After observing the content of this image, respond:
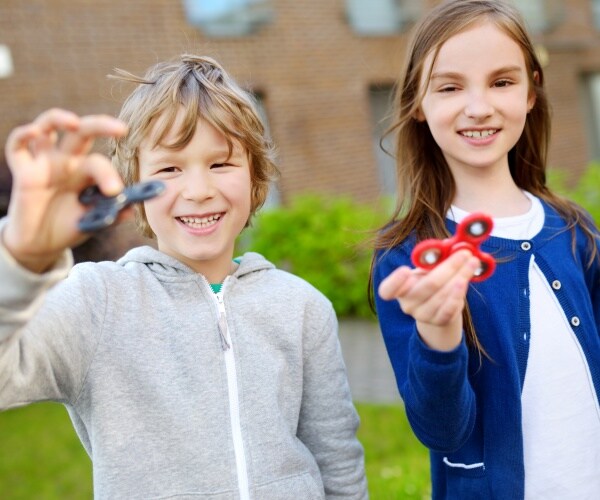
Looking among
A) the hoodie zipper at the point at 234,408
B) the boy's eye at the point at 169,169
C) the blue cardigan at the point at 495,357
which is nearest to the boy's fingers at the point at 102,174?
the boy's eye at the point at 169,169

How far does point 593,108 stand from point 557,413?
12.3m

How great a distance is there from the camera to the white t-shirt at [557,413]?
6.54 feet

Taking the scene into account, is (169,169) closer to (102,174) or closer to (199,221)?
(199,221)

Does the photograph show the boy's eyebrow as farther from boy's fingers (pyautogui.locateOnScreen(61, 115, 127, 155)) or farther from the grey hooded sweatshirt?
boy's fingers (pyautogui.locateOnScreen(61, 115, 127, 155))

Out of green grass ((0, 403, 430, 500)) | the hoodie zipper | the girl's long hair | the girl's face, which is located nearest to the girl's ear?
the girl's long hair

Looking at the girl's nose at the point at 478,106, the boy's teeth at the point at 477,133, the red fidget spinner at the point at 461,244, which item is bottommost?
the red fidget spinner at the point at 461,244

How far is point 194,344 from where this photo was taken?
75.2 inches

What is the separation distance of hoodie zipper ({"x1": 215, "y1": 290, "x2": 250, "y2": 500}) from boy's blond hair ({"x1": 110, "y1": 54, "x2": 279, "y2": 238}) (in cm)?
Answer: 44

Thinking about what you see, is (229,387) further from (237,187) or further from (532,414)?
(532,414)

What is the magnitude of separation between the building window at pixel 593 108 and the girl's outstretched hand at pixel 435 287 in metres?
12.5

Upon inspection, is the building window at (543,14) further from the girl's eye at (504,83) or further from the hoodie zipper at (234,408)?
the hoodie zipper at (234,408)

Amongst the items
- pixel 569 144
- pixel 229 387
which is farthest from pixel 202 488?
pixel 569 144

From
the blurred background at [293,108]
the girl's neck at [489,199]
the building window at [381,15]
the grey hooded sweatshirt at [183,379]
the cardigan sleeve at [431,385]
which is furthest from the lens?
the building window at [381,15]

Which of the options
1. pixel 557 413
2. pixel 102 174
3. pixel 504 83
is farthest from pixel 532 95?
pixel 102 174
